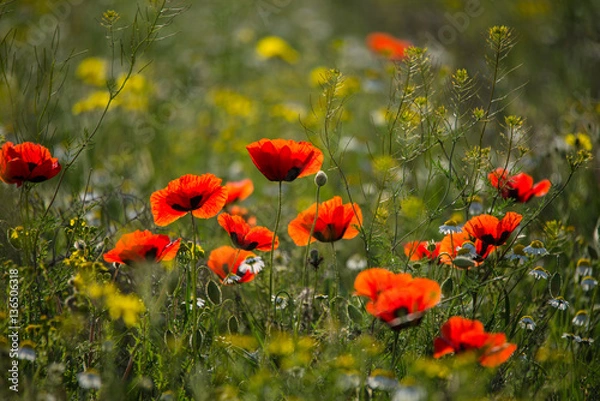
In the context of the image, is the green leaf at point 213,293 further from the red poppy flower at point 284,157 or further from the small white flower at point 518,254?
the small white flower at point 518,254

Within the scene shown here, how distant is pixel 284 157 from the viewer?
1.82 meters

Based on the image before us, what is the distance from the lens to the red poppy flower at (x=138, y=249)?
173 cm

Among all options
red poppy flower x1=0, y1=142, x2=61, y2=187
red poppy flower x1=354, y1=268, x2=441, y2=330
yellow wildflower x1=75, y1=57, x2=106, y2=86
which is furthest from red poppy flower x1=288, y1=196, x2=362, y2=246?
yellow wildflower x1=75, y1=57, x2=106, y2=86

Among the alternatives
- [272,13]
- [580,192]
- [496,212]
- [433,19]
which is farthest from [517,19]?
[496,212]

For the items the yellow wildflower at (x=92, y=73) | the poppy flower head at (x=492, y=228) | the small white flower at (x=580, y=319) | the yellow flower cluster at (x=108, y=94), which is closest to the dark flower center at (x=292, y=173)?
the poppy flower head at (x=492, y=228)

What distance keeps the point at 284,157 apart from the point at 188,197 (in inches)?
10.1

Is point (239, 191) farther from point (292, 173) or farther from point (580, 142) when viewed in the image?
point (580, 142)

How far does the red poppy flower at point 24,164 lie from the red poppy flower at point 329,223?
25.6 inches

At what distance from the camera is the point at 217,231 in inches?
116

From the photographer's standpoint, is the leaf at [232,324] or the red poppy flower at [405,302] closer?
the red poppy flower at [405,302]

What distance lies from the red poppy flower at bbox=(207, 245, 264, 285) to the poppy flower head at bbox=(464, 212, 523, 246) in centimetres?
56

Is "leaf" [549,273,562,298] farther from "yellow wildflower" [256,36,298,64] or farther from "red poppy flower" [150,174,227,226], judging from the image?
"yellow wildflower" [256,36,298,64]

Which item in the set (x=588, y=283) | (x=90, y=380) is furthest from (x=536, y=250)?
(x=90, y=380)

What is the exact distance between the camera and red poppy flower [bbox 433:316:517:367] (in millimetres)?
1447
